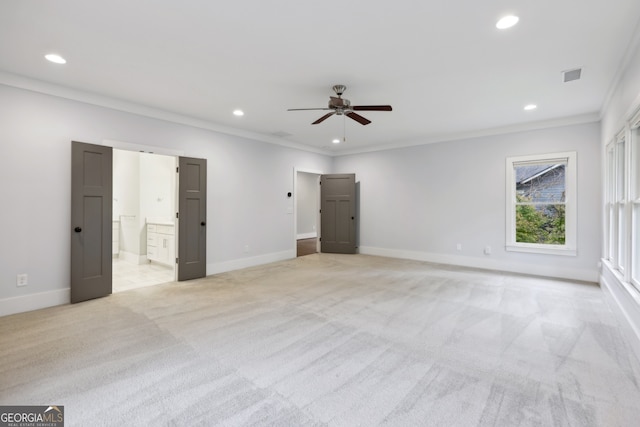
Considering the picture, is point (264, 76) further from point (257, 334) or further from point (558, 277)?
point (558, 277)

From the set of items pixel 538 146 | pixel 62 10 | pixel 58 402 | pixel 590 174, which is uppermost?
pixel 62 10

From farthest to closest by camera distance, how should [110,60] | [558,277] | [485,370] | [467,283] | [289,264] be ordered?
[289,264], [558,277], [467,283], [110,60], [485,370]

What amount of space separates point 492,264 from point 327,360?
15.0ft

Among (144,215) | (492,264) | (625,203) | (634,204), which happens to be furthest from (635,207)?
(144,215)

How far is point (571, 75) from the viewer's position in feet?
10.8

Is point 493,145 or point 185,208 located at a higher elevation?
point 493,145

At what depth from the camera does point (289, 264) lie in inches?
240

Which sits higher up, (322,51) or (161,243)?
(322,51)

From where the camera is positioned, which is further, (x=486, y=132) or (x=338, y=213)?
(x=338, y=213)

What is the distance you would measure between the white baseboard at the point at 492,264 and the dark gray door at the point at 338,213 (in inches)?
24.3

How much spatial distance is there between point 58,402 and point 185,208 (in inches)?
129

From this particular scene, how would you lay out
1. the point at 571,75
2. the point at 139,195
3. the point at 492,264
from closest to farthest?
1. the point at 571,75
2. the point at 492,264
3. the point at 139,195

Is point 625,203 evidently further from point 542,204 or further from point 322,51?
point 322,51

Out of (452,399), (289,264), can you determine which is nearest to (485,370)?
(452,399)
